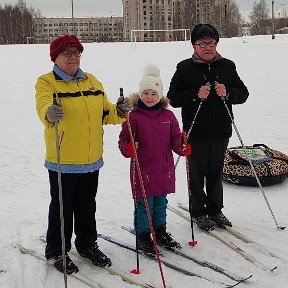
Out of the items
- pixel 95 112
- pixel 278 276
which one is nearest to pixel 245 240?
pixel 278 276

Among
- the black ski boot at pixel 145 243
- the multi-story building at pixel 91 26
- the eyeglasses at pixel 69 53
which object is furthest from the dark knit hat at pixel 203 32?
the multi-story building at pixel 91 26

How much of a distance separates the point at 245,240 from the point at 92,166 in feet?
5.76

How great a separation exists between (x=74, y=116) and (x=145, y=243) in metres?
1.44

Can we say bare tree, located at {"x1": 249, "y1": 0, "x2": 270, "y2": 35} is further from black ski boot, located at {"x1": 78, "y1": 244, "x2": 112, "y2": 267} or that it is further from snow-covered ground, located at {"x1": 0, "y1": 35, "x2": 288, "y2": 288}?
black ski boot, located at {"x1": 78, "y1": 244, "x2": 112, "y2": 267}

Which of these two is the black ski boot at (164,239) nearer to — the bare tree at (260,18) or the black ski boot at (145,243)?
the black ski boot at (145,243)

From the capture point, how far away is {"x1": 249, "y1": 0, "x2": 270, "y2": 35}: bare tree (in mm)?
67369

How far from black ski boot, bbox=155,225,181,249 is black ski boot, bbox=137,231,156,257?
0.11 m

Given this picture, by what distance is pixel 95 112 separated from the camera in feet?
12.1

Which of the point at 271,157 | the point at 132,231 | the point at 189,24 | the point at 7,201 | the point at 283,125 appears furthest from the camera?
the point at 189,24

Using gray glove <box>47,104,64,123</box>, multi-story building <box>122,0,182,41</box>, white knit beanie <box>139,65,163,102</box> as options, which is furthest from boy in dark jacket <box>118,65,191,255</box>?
multi-story building <box>122,0,182,41</box>

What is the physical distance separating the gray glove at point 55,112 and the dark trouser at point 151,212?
128 cm

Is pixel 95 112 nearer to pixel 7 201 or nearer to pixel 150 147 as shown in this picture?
pixel 150 147

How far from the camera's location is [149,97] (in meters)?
4.02


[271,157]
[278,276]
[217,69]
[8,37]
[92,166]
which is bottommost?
[278,276]
